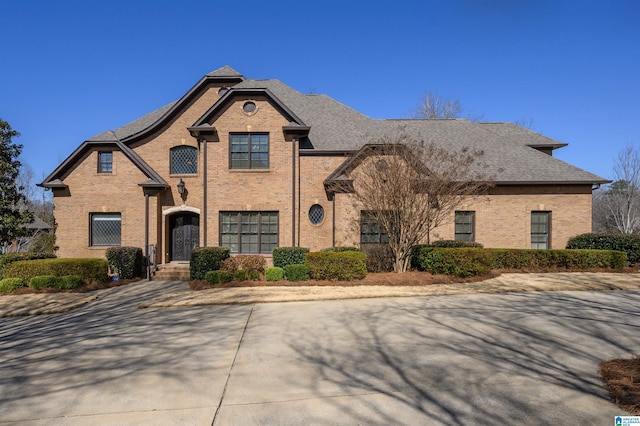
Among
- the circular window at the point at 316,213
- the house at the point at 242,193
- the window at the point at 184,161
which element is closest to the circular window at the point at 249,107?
the house at the point at 242,193

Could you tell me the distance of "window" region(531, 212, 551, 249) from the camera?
1681 cm

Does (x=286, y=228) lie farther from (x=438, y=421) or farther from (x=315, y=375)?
(x=438, y=421)

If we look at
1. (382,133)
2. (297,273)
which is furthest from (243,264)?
(382,133)

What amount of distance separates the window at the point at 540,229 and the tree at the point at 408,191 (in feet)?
17.1

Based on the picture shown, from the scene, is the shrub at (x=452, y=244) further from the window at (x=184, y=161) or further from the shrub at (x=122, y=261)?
the shrub at (x=122, y=261)

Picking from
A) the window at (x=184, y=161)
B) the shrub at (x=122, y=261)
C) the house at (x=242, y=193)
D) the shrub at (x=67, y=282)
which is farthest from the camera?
the window at (x=184, y=161)

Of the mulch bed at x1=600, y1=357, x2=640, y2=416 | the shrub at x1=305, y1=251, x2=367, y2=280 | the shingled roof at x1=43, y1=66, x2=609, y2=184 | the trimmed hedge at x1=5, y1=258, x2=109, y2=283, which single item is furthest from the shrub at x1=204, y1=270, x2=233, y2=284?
the mulch bed at x1=600, y1=357, x2=640, y2=416

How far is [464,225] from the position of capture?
665 inches

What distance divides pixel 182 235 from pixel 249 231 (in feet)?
11.9

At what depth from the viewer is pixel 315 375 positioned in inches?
193

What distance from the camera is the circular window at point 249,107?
16.2 meters

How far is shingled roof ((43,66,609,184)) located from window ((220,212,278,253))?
3.90m

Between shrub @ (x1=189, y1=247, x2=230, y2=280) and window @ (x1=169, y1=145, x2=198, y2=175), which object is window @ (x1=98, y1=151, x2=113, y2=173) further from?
shrub @ (x1=189, y1=247, x2=230, y2=280)

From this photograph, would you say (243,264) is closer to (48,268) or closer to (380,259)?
(380,259)
